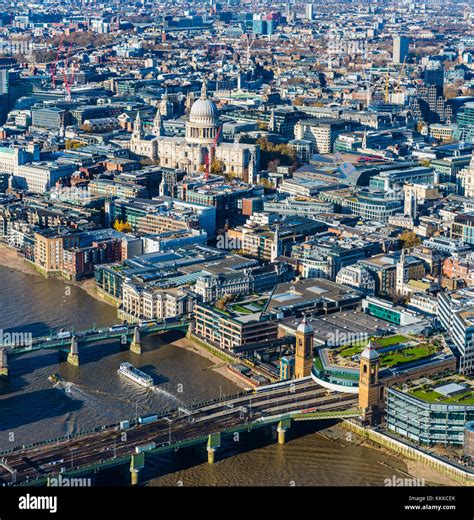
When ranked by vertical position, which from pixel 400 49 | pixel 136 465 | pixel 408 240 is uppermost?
pixel 400 49

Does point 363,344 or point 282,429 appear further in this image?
point 363,344

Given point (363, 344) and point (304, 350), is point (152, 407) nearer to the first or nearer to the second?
point (304, 350)

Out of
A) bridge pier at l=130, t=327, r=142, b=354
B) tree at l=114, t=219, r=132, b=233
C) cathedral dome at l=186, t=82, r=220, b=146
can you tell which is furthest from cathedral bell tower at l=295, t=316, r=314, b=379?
cathedral dome at l=186, t=82, r=220, b=146

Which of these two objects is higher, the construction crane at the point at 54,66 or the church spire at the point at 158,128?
the construction crane at the point at 54,66

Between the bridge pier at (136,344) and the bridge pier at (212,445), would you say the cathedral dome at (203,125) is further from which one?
the bridge pier at (212,445)

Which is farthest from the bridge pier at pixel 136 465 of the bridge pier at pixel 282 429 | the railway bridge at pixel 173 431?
the bridge pier at pixel 282 429

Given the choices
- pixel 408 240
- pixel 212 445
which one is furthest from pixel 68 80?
pixel 212 445
